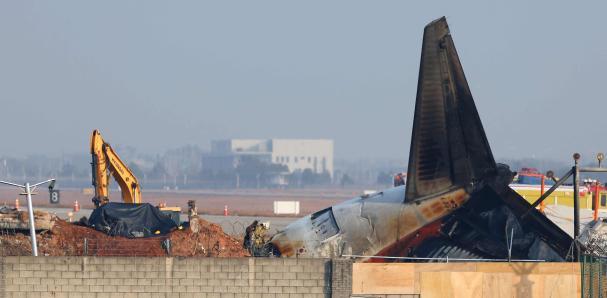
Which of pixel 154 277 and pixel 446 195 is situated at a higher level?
pixel 446 195

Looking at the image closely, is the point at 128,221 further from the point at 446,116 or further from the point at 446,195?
the point at 446,116

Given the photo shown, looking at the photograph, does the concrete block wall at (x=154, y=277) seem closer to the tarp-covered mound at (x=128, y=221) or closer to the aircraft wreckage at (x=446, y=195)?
the aircraft wreckage at (x=446, y=195)

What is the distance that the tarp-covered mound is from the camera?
4134 centimetres

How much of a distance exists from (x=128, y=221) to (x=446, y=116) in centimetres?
1203

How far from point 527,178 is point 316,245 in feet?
112

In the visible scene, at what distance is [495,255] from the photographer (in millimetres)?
36031

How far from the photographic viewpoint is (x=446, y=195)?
3734 centimetres

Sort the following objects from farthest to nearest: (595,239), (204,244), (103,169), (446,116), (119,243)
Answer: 1. (103,169)
2. (204,244)
3. (446,116)
4. (119,243)
5. (595,239)

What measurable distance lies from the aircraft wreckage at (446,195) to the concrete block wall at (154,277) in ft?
15.8

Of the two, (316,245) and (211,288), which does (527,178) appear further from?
(211,288)

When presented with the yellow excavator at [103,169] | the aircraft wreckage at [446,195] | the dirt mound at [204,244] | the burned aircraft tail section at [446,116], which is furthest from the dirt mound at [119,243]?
the yellow excavator at [103,169]

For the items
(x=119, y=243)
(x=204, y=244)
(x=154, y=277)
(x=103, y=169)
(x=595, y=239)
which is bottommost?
(x=154, y=277)

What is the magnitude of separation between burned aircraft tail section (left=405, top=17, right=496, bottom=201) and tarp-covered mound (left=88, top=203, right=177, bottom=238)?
406 inches

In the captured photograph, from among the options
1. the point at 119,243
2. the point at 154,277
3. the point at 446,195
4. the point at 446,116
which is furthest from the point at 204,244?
the point at 446,116
